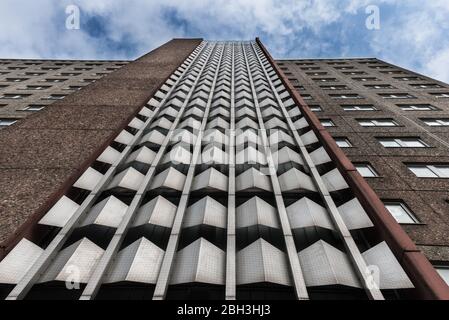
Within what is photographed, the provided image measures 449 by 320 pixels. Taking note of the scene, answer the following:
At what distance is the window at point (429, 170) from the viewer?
12281 millimetres

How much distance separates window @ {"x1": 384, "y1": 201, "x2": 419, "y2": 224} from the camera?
9.80 meters

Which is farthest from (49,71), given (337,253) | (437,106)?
(437,106)

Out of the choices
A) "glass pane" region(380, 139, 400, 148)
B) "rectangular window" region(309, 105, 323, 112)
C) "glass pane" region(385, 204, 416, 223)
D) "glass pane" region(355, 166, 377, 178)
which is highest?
"rectangular window" region(309, 105, 323, 112)

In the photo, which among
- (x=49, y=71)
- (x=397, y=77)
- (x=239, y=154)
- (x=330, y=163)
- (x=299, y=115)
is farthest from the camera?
(x=49, y=71)

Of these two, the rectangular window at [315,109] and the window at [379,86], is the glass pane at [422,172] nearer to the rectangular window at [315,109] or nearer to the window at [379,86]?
the rectangular window at [315,109]

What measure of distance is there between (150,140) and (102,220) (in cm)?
545

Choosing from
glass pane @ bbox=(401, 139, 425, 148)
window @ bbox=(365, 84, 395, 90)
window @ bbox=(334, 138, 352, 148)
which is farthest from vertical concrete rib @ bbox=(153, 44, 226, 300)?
window @ bbox=(365, 84, 395, 90)

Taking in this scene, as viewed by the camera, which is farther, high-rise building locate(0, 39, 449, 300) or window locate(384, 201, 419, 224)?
window locate(384, 201, 419, 224)

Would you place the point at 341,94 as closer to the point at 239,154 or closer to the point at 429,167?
the point at 429,167

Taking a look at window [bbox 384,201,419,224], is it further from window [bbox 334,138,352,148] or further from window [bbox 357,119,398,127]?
window [bbox 357,119,398,127]

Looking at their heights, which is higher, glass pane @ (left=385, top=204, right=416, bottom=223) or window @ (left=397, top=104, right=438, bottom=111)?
window @ (left=397, top=104, right=438, bottom=111)

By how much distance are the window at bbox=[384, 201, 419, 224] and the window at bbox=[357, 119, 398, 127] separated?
7851mm

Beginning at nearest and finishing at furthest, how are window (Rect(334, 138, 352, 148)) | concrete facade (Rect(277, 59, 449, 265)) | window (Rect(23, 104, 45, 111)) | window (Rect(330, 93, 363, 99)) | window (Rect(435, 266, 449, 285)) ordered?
window (Rect(435, 266, 449, 285)) → concrete facade (Rect(277, 59, 449, 265)) → window (Rect(334, 138, 352, 148)) → window (Rect(23, 104, 45, 111)) → window (Rect(330, 93, 363, 99))
